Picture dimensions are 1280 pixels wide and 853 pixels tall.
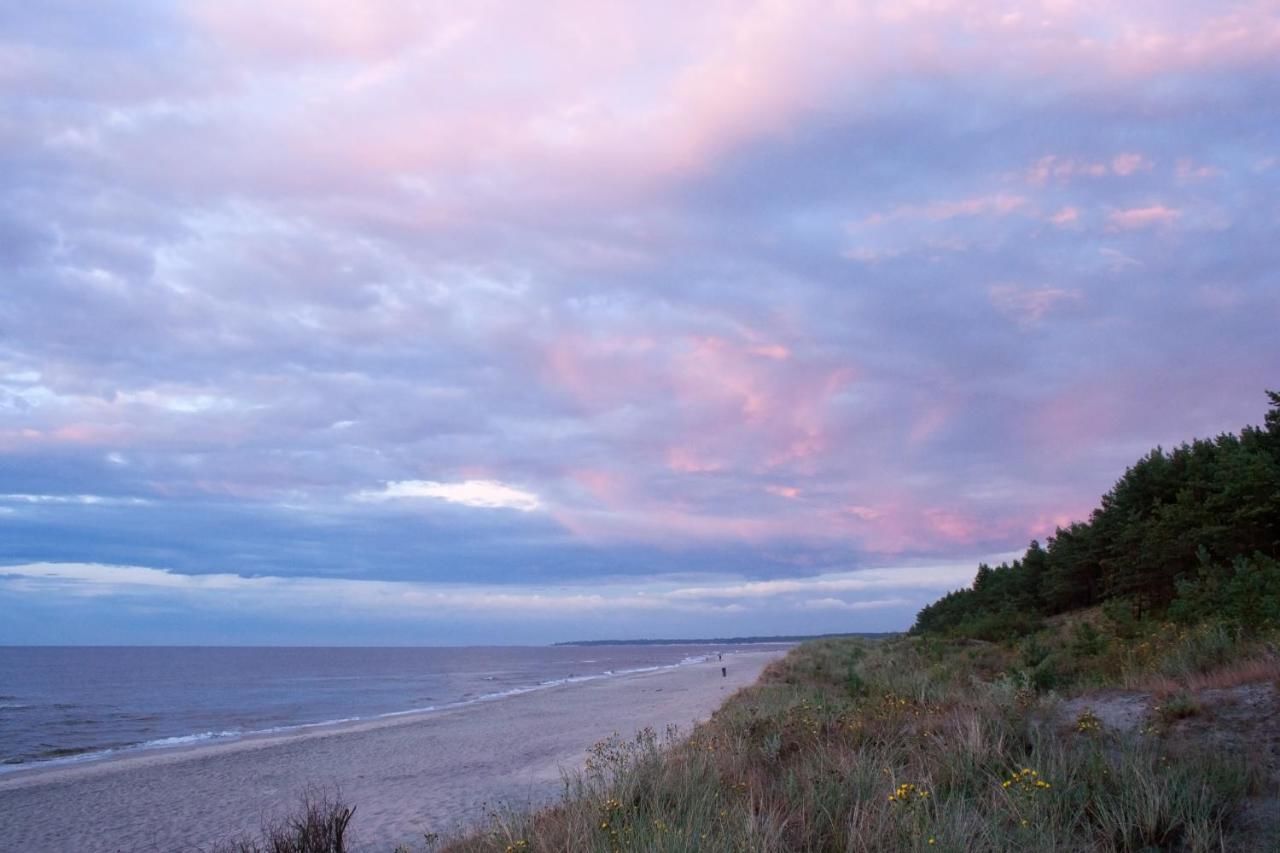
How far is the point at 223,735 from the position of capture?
3681 centimetres

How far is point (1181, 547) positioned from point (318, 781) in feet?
83.1

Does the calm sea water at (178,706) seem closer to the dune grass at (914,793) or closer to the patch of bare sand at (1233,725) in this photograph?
the dune grass at (914,793)

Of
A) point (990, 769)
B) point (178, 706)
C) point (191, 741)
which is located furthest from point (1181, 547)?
point (178, 706)

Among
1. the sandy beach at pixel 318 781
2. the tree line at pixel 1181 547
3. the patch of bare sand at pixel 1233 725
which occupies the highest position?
the tree line at pixel 1181 547

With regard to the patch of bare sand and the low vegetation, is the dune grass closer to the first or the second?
the low vegetation

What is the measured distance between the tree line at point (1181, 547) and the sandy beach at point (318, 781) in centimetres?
1412

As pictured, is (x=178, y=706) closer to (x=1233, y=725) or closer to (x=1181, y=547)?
(x=1181, y=547)

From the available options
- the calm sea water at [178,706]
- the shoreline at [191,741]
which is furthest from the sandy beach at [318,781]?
the calm sea water at [178,706]

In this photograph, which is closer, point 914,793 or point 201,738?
point 914,793

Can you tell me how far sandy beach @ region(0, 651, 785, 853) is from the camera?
57.2 ft

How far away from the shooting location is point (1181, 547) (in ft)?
88.9

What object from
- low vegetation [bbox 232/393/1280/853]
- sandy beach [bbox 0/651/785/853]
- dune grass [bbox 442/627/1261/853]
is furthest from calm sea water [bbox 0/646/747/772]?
dune grass [bbox 442/627/1261/853]

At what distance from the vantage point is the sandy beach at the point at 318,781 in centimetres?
1744

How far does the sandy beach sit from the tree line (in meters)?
14.1
